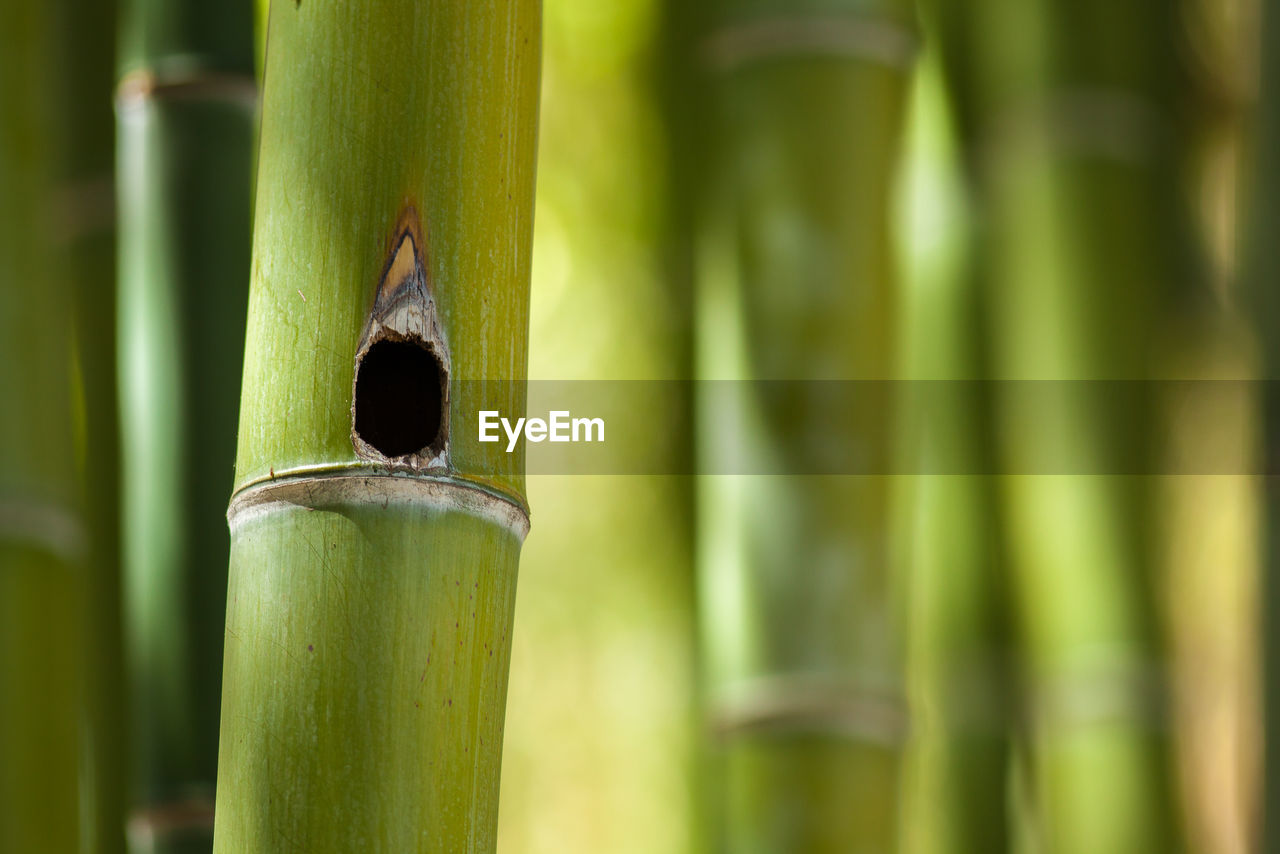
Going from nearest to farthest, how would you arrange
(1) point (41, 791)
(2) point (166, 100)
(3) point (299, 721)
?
(3) point (299, 721), (1) point (41, 791), (2) point (166, 100)

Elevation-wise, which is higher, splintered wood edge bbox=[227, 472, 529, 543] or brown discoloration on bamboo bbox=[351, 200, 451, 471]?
brown discoloration on bamboo bbox=[351, 200, 451, 471]

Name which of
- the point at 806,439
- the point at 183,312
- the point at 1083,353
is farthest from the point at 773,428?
the point at 183,312

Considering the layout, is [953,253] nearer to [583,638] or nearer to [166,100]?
[583,638]

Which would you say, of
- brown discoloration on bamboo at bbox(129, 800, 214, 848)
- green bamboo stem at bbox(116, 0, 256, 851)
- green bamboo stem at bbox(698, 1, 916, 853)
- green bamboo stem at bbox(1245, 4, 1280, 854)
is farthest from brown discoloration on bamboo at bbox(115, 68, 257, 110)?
green bamboo stem at bbox(1245, 4, 1280, 854)

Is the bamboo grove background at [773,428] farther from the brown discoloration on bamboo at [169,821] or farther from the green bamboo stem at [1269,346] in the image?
the green bamboo stem at [1269,346]

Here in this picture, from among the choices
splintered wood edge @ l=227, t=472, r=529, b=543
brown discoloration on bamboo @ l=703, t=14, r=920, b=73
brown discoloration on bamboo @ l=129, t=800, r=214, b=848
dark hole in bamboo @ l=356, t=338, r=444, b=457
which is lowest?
brown discoloration on bamboo @ l=129, t=800, r=214, b=848

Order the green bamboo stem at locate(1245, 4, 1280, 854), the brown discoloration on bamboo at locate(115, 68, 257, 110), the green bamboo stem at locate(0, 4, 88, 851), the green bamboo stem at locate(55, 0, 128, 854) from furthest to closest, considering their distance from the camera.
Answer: the green bamboo stem at locate(55, 0, 128, 854)
the brown discoloration on bamboo at locate(115, 68, 257, 110)
the green bamboo stem at locate(0, 4, 88, 851)
the green bamboo stem at locate(1245, 4, 1280, 854)

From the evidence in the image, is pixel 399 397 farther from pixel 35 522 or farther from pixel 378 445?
pixel 35 522

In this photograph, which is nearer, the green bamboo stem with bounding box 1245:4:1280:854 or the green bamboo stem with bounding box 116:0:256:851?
the green bamboo stem with bounding box 1245:4:1280:854

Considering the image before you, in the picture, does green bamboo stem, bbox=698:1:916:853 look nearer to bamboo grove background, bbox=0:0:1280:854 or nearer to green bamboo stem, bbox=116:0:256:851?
bamboo grove background, bbox=0:0:1280:854

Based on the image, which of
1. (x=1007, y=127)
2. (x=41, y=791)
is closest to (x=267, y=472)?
(x=41, y=791)
